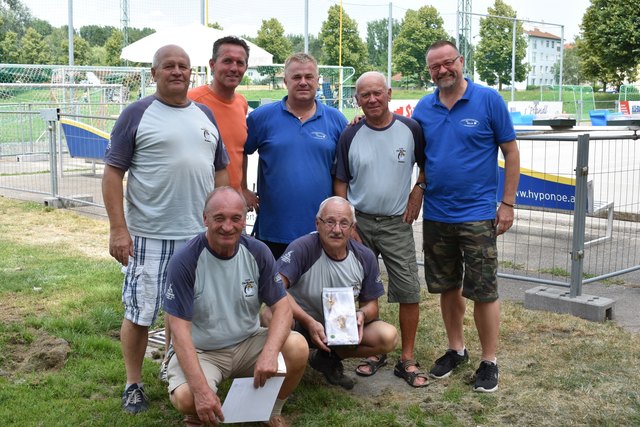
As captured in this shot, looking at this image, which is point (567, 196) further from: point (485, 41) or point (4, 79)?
point (485, 41)

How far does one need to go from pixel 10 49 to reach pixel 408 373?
37.9m

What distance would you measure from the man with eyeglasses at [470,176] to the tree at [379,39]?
23.9 meters

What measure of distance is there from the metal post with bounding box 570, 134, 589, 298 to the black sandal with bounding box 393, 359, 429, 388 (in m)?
2.07

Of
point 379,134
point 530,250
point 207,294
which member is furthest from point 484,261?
point 530,250

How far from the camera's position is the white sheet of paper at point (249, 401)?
145 inches

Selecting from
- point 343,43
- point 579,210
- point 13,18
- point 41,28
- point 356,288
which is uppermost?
point 13,18

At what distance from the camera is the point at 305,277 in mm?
4512

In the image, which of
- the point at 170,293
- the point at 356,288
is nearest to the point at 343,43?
the point at 356,288

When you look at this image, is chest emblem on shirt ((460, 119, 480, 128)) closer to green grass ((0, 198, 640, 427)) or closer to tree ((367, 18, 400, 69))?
green grass ((0, 198, 640, 427))

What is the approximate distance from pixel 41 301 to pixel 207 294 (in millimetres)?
3309

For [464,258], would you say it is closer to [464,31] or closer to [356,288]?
[356,288]

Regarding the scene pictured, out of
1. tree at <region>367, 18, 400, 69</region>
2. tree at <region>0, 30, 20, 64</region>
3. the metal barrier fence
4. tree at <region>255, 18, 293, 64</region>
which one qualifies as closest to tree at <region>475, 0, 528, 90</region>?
tree at <region>367, 18, 400, 69</region>

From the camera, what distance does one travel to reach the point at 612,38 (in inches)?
1661

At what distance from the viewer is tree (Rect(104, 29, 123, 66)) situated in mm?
29281
